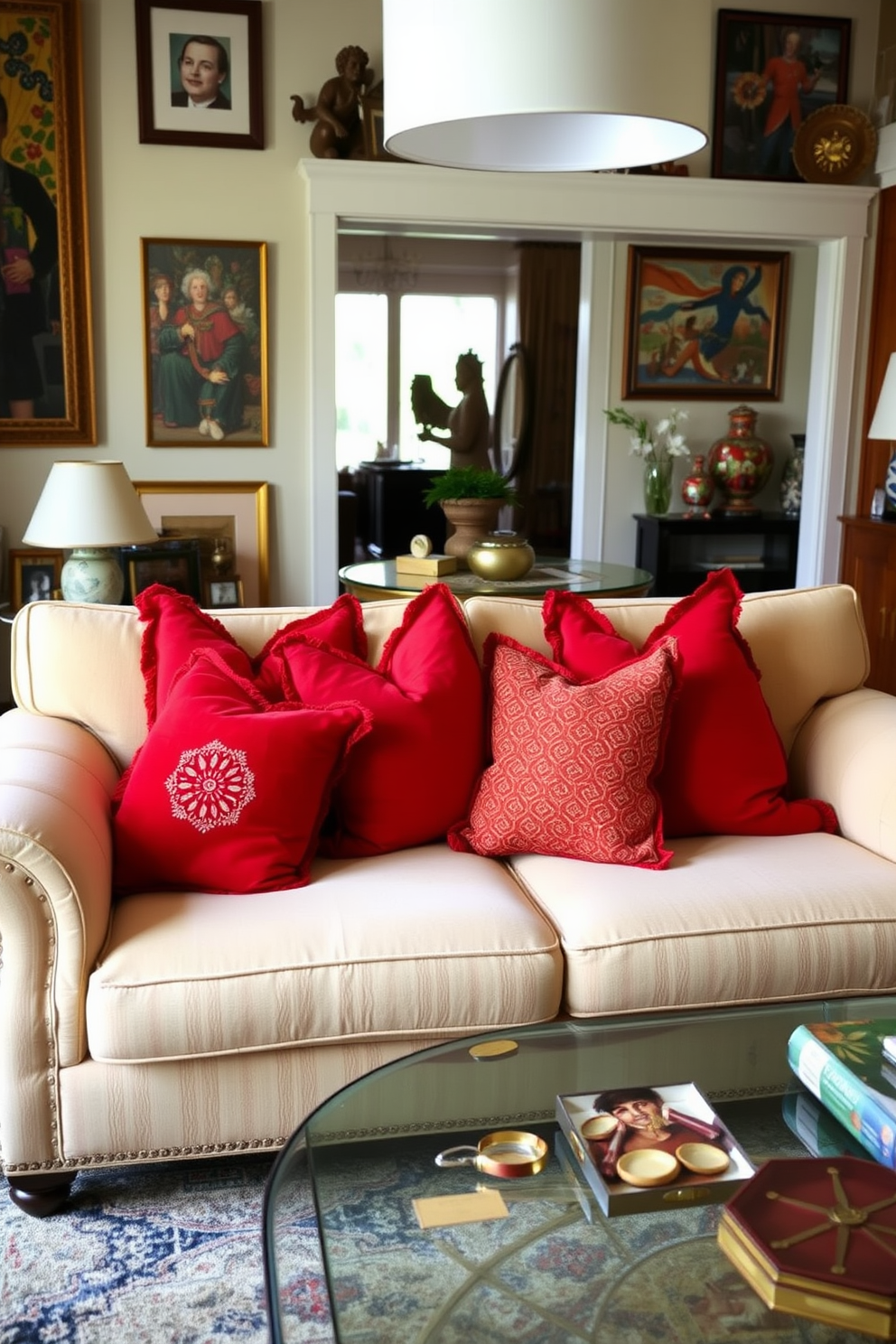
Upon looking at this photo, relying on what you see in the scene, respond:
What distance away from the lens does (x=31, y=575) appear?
481cm

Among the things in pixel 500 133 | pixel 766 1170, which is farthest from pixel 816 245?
pixel 766 1170

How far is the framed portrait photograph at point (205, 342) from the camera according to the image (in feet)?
15.8

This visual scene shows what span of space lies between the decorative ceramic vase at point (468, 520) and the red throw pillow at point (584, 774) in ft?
5.30

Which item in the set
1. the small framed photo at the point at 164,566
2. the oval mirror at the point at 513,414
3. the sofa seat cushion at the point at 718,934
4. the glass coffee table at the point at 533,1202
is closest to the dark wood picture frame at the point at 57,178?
the small framed photo at the point at 164,566

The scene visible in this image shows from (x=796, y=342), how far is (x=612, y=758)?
3.95 meters

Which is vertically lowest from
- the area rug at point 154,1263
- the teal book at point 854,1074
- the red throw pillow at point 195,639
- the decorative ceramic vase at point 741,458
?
the area rug at point 154,1263

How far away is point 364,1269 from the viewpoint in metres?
1.30

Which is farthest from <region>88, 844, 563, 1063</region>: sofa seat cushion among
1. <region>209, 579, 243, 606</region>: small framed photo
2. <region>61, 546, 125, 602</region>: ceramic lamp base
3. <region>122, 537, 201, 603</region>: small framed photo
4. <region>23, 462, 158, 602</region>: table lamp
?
<region>209, 579, 243, 606</region>: small framed photo

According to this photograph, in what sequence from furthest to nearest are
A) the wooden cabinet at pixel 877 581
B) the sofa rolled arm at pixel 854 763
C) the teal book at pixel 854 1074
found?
1. the wooden cabinet at pixel 877 581
2. the sofa rolled arm at pixel 854 763
3. the teal book at pixel 854 1074

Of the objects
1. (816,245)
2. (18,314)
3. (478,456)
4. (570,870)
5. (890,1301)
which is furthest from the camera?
(478,456)

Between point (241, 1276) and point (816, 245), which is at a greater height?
point (816, 245)

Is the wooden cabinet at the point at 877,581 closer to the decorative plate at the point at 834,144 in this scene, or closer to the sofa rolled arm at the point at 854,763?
the decorative plate at the point at 834,144

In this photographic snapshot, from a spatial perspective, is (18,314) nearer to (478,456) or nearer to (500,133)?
(500,133)

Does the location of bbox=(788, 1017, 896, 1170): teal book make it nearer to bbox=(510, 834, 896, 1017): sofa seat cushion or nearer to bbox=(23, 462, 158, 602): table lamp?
bbox=(510, 834, 896, 1017): sofa seat cushion
